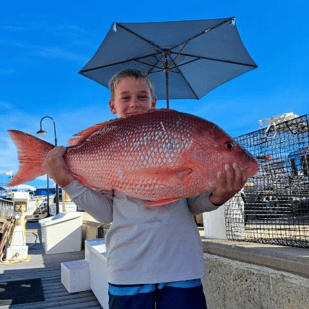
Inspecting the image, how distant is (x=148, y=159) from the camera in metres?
1.24

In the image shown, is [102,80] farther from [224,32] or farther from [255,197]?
[255,197]

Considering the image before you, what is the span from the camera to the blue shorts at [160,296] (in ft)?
4.44

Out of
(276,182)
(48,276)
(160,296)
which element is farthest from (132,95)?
(48,276)

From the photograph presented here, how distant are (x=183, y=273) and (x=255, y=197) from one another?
3238 millimetres

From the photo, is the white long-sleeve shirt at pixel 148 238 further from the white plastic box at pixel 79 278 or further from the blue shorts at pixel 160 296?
the white plastic box at pixel 79 278

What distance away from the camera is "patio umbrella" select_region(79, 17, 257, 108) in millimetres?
5227

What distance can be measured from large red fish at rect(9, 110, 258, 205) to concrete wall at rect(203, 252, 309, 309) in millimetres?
1299

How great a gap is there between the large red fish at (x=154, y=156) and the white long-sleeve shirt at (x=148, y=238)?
0.65 ft

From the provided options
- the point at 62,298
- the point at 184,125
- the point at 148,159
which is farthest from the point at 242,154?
the point at 62,298

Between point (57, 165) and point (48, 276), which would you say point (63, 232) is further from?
point (57, 165)

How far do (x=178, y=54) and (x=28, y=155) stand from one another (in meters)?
4.91

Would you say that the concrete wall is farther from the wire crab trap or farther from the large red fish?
the large red fish

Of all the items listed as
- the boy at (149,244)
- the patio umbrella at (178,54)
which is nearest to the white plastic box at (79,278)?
the patio umbrella at (178,54)

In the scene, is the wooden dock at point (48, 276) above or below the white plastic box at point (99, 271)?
below
